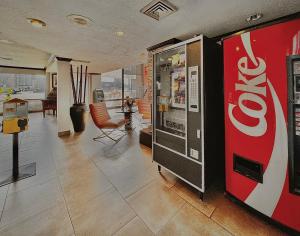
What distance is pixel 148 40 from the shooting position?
331 cm

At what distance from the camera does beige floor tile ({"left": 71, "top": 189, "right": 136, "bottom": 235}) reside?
1561 mm

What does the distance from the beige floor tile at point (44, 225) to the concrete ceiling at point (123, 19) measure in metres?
2.53

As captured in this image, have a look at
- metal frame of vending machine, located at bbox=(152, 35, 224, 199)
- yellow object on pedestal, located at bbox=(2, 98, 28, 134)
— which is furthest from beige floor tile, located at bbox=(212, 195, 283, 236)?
yellow object on pedestal, located at bbox=(2, 98, 28, 134)

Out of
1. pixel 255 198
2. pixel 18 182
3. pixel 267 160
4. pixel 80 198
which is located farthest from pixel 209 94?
pixel 18 182

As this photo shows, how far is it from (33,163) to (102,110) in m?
2.26

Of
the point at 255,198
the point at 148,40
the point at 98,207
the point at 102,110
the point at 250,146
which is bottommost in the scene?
the point at 98,207

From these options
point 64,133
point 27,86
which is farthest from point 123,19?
point 27,86

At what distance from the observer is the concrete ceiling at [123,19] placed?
1973 mm

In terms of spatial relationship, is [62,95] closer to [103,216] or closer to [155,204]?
[103,216]

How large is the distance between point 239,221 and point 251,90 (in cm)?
137

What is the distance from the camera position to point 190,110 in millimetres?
2016

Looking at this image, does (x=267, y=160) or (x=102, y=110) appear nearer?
(x=267, y=160)

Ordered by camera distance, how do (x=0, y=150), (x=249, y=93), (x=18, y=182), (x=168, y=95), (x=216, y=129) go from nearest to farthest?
1. (x=249, y=93)
2. (x=216, y=129)
3. (x=18, y=182)
4. (x=168, y=95)
5. (x=0, y=150)

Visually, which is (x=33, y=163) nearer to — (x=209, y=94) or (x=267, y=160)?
(x=209, y=94)
